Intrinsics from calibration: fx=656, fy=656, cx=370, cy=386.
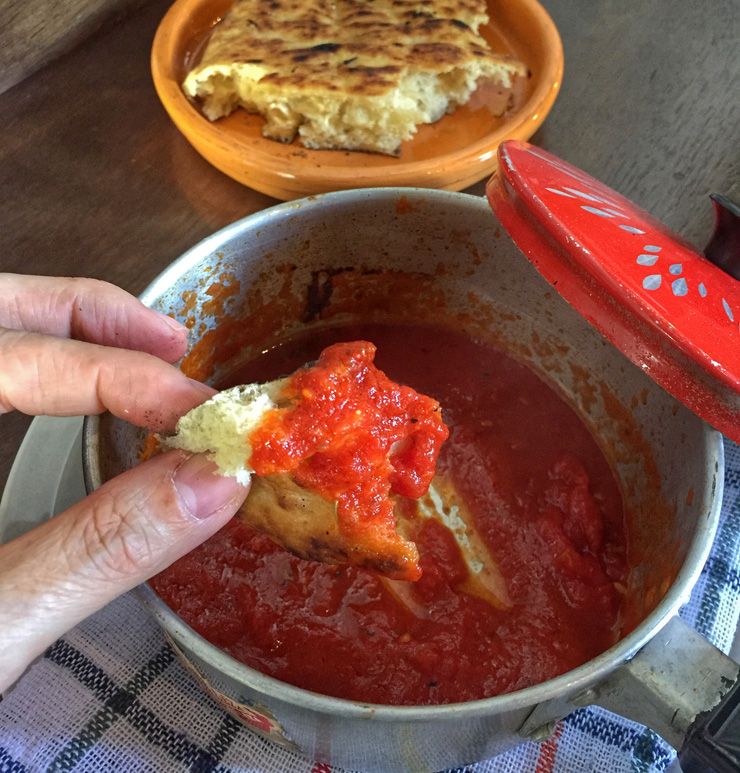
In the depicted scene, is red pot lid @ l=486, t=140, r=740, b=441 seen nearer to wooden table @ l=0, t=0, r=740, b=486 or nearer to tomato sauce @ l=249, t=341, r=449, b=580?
tomato sauce @ l=249, t=341, r=449, b=580

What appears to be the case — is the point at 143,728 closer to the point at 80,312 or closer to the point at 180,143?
the point at 80,312

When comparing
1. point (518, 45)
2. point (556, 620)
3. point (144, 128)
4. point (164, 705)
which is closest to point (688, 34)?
point (518, 45)

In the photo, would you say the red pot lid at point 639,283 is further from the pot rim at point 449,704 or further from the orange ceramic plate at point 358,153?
the orange ceramic plate at point 358,153

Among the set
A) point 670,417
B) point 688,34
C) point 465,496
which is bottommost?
point 465,496

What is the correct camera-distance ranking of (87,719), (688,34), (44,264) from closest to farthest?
(87,719) → (44,264) → (688,34)

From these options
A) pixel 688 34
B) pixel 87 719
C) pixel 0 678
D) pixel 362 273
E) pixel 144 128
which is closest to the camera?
pixel 0 678

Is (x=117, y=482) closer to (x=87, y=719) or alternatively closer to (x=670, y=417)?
(x=87, y=719)

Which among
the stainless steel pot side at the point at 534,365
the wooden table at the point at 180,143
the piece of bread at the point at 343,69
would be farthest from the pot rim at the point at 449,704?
the piece of bread at the point at 343,69
